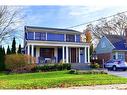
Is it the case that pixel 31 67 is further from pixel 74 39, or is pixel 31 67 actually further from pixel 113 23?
pixel 113 23

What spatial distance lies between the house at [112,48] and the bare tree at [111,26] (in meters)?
10.2

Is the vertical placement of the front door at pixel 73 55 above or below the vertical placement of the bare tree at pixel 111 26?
below

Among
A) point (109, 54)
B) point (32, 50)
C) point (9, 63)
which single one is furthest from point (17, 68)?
point (109, 54)

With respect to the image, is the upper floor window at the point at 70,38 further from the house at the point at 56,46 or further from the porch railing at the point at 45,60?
the porch railing at the point at 45,60

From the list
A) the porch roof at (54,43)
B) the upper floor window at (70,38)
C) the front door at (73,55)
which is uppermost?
the upper floor window at (70,38)

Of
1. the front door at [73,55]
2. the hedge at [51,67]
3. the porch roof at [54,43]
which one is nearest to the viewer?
the hedge at [51,67]

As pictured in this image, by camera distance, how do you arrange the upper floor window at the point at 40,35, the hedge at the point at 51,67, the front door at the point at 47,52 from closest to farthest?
1. the hedge at the point at 51,67
2. the front door at the point at 47,52
3. the upper floor window at the point at 40,35

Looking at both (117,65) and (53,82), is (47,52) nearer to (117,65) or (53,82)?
(117,65)

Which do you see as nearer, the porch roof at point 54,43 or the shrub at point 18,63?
the shrub at point 18,63

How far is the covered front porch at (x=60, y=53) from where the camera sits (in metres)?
41.0

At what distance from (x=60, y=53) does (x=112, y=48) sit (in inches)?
384

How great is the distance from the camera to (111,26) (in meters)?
64.8

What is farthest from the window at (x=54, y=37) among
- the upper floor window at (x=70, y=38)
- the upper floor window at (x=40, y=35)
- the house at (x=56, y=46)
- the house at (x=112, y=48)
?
the house at (x=112, y=48)

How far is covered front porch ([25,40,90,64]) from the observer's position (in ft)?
135
